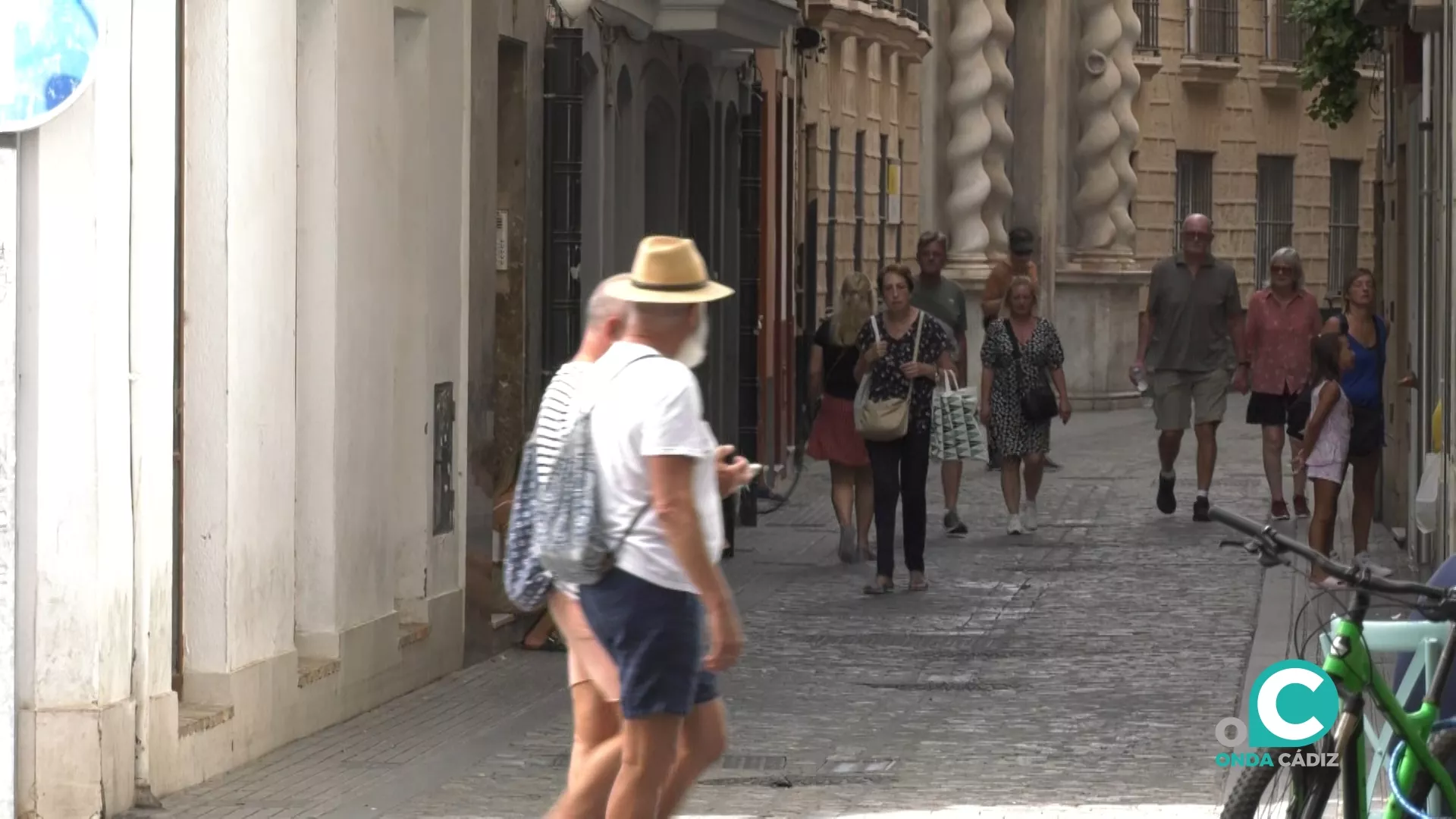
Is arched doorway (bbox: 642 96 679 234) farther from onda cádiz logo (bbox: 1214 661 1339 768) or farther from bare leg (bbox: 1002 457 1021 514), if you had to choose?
Answer: onda cádiz logo (bbox: 1214 661 1339 768)

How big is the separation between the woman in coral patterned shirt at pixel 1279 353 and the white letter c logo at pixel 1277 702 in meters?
14.0

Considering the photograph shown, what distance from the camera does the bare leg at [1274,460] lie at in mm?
20172

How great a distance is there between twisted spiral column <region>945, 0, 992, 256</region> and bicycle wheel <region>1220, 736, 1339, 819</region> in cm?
2979

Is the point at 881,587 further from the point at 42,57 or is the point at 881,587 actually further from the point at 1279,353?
the point at 42,57

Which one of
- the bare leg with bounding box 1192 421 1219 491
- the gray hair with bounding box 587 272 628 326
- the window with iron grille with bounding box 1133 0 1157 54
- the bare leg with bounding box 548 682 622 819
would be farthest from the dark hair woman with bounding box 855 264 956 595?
the window with iron grille with bounding box 1133 0 1157 54

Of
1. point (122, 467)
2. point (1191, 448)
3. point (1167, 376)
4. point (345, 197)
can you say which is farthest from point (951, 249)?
point (122, 467)

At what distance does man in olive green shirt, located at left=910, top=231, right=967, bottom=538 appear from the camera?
19891mm

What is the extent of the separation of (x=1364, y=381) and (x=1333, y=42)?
8.00 metres

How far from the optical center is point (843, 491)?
17828 millimetres

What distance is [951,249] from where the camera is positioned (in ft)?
119

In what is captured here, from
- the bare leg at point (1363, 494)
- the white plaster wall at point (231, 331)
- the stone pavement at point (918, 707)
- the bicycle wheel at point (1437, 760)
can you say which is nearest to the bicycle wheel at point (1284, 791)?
the bicycle wheel at point (1437, 760)

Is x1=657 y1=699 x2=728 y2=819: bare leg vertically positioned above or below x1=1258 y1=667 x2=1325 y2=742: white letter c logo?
below

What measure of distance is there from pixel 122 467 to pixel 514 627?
492cm

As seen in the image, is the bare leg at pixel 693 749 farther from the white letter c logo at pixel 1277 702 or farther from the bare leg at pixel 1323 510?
the bare leg at pixel 1323 510
